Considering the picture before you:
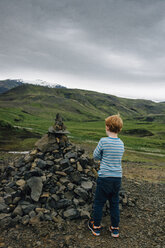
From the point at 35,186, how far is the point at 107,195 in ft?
14.1

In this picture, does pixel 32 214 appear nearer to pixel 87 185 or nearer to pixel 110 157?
pixel 87 185

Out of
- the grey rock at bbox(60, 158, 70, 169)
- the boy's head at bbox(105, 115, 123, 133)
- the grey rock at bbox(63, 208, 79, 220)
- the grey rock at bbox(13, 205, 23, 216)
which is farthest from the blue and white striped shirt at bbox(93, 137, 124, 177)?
the grey rock at bbox(13, 205, 23, 216)

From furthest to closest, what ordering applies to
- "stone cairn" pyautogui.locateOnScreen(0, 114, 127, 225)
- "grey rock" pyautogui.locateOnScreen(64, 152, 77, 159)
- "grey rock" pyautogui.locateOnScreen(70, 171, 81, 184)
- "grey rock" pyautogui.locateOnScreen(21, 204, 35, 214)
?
"grey rock" pyautogui.locateOnScreen(64, 152, 77, 159), "grey rock" pyautogui.locateOnScreen(70, 171, 81, 184), "stone cairn" pyautogui.locateOnScreen(0, 114, 127, 225), "grey rock" pyautogui.locateOnScreen(21, 204, 35, 214)

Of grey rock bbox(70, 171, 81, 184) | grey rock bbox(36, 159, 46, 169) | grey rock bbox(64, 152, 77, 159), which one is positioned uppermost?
grey rock bbox(64, 152, 77, 159)

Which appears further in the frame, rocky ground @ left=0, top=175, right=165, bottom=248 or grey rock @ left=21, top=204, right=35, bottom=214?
grey rock @ left=21, top=204, right=35, bottom=214

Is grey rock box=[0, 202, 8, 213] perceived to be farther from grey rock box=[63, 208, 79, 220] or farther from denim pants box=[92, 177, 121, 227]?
denim pants box=[92, 177, 121, 227]

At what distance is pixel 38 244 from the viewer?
740 cm

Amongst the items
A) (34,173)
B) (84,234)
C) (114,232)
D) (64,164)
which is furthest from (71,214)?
(34,173)

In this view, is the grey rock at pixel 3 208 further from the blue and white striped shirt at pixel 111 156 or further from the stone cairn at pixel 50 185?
the blue and white striped shirt at pixel 111 156

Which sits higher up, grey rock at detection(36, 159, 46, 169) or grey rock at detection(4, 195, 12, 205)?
grey rock at detection(36, 159, 46, 169)

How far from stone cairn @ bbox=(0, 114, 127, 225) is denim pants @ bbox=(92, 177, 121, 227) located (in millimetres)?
1811

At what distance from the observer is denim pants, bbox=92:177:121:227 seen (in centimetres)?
734

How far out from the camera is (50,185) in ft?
33.7

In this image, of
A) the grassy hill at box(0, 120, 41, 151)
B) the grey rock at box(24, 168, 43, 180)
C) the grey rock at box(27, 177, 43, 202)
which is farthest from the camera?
the grassy hill at box(0, 120, 41, 151)
